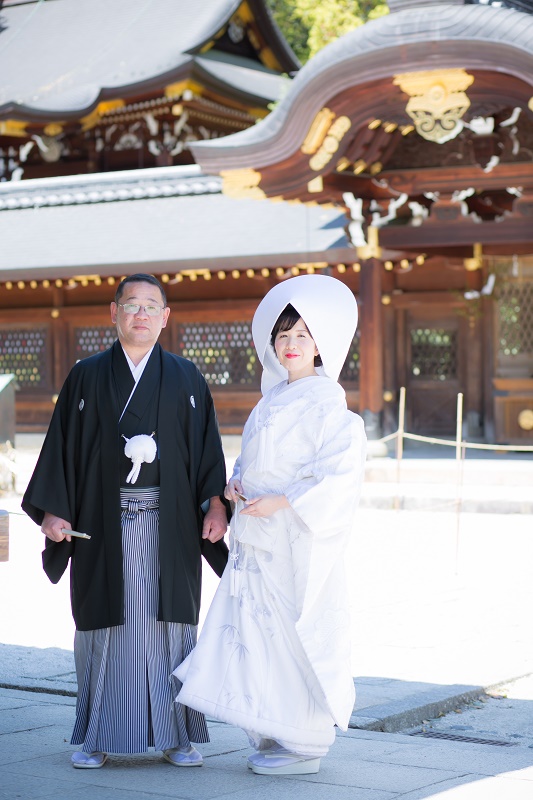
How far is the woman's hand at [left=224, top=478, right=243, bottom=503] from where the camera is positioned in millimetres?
4005

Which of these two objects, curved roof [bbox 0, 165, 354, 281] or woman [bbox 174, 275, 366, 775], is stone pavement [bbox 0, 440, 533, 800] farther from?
curved roof [bbox 0, 165, 354, 281]

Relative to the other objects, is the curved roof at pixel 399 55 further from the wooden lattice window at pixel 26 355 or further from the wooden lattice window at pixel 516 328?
the wooden lattice window at pixel 26 355

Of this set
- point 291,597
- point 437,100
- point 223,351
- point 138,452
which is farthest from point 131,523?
point 223,351

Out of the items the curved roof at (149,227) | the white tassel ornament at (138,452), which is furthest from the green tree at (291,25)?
the white tassel ornament at (138,452)

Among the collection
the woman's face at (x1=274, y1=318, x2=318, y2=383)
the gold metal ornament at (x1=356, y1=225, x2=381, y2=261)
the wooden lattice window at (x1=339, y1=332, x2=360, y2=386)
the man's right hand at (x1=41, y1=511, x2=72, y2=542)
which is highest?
the gold metal ornament at (x1=356, y1=225, x2=381, y2=261)

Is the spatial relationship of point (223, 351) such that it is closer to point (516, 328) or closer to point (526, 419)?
point (516, 328)

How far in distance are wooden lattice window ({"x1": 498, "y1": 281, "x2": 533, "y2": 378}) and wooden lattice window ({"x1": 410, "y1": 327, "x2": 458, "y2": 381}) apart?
0.81 meters

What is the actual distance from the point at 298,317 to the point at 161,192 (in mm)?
13974

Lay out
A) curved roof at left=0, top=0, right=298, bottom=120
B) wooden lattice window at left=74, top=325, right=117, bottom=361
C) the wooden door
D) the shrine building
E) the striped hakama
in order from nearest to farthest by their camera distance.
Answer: the striped hakama → the shrine building → the wooden door → wooden lattice window at left=74, top=325, right=117, bottom=361 → curved roof at left=0, top=0, right=298, bottom=120

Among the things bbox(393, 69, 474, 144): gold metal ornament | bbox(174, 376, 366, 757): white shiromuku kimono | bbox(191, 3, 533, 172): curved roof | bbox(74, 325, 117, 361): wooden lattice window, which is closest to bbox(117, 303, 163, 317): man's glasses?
bbox(174, 376, 366, 757): white shiromuku kimono

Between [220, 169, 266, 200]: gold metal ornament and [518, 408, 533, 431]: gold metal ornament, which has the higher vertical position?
[220, 169, 266, 200]: gold metal ornament

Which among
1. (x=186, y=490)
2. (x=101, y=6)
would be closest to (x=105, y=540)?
(x=186, y=490)

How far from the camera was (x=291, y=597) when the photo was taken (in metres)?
3.93

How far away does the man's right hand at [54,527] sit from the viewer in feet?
13.3
